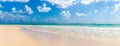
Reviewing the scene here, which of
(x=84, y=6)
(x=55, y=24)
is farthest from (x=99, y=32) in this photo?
(x=55, y=24)

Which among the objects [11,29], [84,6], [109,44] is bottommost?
[109,44]

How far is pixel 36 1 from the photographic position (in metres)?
1.33

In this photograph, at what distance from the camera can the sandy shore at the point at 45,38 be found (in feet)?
4.31

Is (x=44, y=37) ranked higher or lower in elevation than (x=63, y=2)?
lower

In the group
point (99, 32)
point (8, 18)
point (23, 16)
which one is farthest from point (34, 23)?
point (99, 32)

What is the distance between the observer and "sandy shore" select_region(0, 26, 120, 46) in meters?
1.31

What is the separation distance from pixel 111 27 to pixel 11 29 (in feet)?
2.47

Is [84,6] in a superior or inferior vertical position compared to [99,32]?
superior

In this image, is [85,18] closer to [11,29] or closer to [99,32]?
[99,32]

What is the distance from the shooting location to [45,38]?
133cm

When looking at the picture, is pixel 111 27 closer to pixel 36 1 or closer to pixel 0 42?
pixel 36 1

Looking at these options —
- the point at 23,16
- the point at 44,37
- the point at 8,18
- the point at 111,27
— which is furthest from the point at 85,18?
the point at 8,18

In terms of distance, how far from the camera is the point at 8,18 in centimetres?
133

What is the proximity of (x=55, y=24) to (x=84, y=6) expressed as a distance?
26 centimetres
